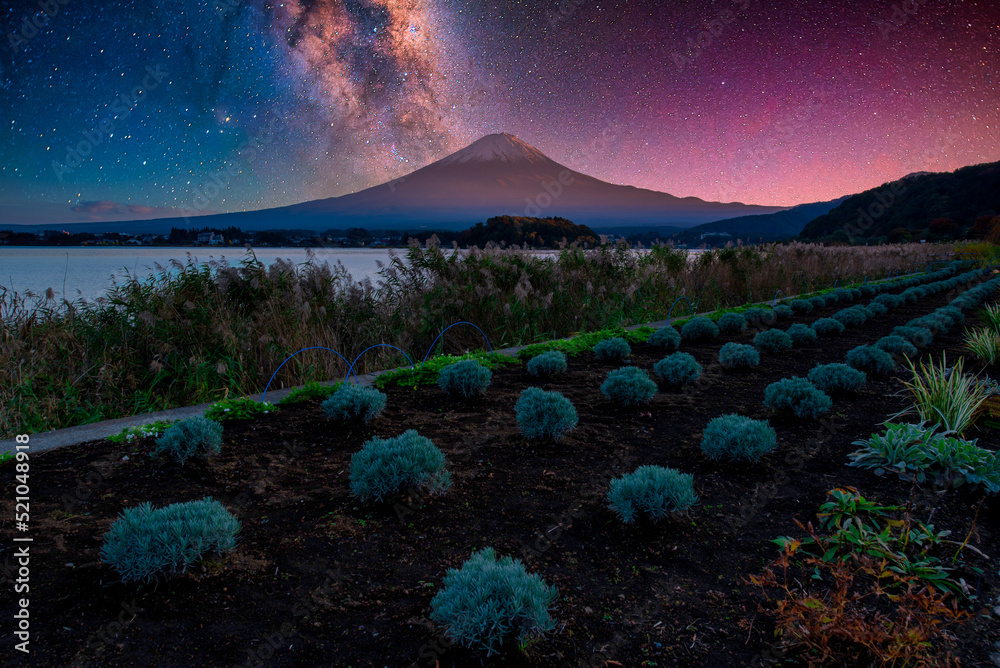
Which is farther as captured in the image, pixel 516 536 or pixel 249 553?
pixel 516 536

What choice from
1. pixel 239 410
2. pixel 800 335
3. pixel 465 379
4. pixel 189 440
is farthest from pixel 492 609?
pixel 800 335

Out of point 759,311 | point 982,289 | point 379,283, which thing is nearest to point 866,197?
point 982,289

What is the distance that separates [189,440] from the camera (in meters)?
2.92

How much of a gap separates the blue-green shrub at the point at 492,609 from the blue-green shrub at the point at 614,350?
423 cm

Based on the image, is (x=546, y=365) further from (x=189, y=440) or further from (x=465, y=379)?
(x=189, y=440)

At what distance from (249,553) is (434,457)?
95 cm

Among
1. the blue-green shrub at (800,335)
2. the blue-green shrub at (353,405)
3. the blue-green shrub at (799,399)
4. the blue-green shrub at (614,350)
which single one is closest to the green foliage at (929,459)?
the blue-green shrub at (799,399)

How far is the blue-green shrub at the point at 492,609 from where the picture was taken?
158cm

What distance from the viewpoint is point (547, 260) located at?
8.34m

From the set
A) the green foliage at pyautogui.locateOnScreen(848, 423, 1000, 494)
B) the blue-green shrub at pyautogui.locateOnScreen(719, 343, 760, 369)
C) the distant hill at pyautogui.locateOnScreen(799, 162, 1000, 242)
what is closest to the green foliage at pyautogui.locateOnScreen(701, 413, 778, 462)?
the green foliage at pyautogui.locateOnScreen(848, 423, 1000, 494)

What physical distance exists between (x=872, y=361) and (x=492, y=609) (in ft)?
17.9

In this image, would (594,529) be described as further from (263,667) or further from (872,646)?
(263,667)

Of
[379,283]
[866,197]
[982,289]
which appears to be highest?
[866,197]

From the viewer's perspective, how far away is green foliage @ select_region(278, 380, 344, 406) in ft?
13.2
